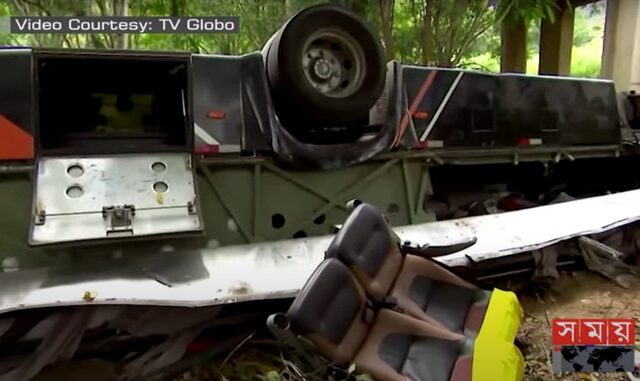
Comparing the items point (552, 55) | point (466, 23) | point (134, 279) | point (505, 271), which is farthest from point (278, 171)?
point (552, 55)

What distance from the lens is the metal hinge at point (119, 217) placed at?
240cm

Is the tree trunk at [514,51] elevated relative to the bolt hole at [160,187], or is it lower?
elevated

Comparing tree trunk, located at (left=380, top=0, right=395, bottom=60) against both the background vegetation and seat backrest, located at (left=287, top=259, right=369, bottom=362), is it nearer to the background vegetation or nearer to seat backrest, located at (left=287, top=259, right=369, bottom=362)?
the background vegetation

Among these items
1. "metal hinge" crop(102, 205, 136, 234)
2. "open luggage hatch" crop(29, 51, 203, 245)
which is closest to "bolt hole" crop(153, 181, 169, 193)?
"open luggage hatch" crop(29, 51, 203, 245)

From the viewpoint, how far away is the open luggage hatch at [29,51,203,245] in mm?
2404

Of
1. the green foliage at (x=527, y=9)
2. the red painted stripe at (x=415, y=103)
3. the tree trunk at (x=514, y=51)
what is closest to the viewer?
the red painted stripe at (x=415, y=103)

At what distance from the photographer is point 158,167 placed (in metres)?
2.63

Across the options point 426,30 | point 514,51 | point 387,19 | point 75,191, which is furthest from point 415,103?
point 514,51

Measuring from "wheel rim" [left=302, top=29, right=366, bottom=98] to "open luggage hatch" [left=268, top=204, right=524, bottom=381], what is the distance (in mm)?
912

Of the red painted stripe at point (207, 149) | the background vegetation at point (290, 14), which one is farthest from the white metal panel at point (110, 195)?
the background vegetation at point (290, 14)

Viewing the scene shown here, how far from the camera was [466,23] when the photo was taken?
876 centimetres

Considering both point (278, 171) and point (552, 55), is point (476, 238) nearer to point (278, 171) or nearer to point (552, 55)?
point (278, 171)

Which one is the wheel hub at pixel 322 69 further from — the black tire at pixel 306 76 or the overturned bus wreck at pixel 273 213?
the black tire at pixel 306 76

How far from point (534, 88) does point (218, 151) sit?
2.12 metres
